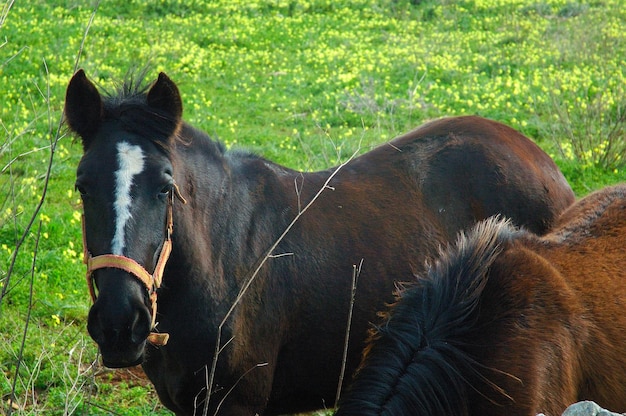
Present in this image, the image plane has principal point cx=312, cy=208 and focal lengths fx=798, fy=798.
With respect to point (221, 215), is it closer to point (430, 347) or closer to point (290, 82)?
point (430, 347)

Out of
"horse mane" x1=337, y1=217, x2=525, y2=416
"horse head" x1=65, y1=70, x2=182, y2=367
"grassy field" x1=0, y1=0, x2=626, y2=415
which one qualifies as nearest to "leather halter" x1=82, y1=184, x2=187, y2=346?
"horse head" x1=65, y1=70, x2=182, y2=367

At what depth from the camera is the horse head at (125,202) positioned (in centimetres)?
322

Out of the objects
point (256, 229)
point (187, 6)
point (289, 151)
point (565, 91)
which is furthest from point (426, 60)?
point (256, 229)

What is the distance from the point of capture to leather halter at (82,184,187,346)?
10.6ft

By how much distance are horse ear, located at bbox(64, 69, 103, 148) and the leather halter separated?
423 millimetres

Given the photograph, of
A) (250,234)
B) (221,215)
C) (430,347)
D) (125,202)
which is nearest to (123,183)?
(125,202)

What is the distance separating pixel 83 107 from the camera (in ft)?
11.9

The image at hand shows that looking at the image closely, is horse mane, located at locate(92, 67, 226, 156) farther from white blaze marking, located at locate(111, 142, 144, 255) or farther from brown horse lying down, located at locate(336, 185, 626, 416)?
brown horse lying down, located at locate(336, 185, 626, 416)

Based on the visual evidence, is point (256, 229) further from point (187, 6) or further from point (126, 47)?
point (187, 6)

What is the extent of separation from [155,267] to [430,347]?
127 centimetres

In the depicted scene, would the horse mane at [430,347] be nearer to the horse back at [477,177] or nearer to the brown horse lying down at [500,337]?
the brown horse lying down at [500,337]

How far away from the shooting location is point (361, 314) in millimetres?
4277

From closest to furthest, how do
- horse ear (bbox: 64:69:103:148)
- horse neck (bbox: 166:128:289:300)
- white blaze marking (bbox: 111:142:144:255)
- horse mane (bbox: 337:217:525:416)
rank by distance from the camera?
horse mane (bbox: 337:217:525:416) → white blaze marking (bbox: 111:142:144:255) → horse ear (bbox: 64:69:103:148) → horse neck (bbox: 166:128:289:300)

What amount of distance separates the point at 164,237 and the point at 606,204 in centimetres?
220
